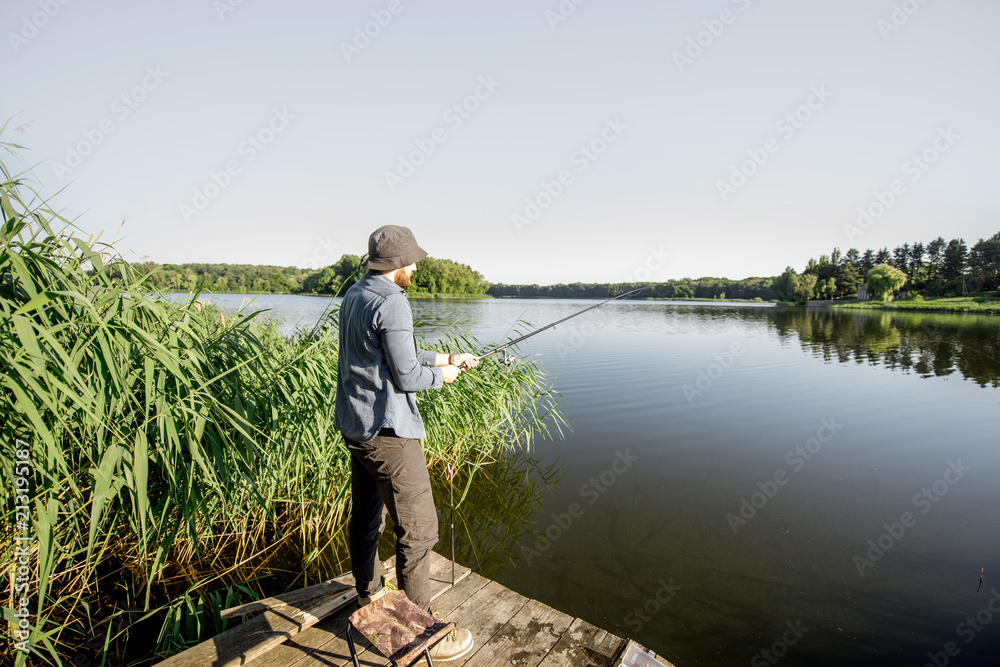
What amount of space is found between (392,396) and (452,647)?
1.34 m

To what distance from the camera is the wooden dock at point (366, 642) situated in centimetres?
223

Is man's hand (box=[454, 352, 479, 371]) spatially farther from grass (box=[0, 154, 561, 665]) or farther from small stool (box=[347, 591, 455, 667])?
grass (box=[0, 154, 561, 665])

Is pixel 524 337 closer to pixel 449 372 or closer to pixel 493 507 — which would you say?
pixel 449 372

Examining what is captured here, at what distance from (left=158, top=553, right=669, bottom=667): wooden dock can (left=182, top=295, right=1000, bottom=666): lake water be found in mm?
1258

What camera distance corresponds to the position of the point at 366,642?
2.36m

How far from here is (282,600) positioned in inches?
104

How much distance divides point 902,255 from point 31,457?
98159 millimetres

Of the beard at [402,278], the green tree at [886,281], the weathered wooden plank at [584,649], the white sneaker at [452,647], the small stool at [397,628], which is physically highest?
the green tree at [886,281]

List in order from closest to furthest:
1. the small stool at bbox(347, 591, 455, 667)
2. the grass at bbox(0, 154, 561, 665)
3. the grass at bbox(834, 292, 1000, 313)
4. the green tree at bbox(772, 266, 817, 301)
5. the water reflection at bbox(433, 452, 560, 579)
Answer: the small stool at bbox(347, 591, 455, 667) → the grass at bbox(0, 154, 561, 665) → the water reflection at bbox(433, 452, 560, 579) → the grass at bbox(834, 292, 1000, 313) → the green tree at bbox(772, 266, 817, 301)

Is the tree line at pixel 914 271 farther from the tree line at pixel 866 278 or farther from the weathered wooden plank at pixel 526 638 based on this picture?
the weathered wooden plank at pixel 526 638

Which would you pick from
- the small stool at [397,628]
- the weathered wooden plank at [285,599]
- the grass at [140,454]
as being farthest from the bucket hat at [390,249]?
the weathered wooden plank at [285,599]

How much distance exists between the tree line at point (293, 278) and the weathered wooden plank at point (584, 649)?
2.01 metres

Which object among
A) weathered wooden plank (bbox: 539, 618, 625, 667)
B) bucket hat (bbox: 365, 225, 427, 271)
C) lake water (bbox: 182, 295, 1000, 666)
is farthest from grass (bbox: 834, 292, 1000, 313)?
bucket hat (bbox: 365, 225, 427, 271)

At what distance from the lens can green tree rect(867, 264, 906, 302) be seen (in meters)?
57.9
